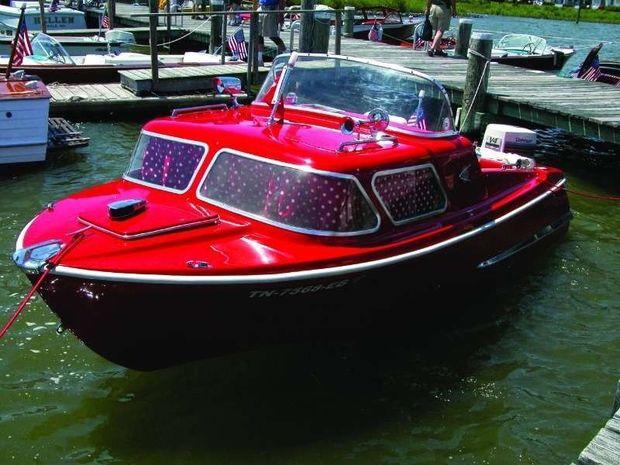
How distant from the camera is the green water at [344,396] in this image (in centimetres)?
506

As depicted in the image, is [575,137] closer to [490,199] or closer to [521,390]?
[490,199]

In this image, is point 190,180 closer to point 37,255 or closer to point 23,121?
point 37,255

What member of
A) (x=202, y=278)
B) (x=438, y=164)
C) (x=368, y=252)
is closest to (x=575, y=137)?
(x=438, y=164)

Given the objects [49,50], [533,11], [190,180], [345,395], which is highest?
[533,11]

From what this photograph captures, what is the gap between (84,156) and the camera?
11.7m

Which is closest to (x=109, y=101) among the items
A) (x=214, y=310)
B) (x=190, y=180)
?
(x=190, y=180)

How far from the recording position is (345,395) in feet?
18.6

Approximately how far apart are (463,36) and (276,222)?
43.0 ft

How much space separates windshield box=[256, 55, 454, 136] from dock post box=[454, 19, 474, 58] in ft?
34.7

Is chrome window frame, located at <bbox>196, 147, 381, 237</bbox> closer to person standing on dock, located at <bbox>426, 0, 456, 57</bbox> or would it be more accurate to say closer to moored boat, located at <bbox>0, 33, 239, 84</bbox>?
moored boat, located at <bbox>0, 33, 239, 84</bbox>

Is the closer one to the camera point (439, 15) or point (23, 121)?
point (23, 121)

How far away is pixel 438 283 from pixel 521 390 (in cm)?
106

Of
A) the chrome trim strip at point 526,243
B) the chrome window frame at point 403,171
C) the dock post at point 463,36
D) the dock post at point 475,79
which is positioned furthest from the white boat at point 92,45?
the chrome window frame at point 403,171

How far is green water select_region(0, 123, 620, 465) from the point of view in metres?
5.06
